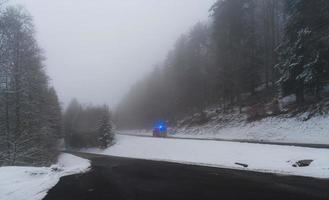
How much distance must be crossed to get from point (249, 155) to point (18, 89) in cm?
1817

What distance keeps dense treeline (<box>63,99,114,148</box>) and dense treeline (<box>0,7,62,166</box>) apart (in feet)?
72.8

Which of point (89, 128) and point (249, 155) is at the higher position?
point (89, 128)

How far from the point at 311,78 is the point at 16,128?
2466 centimetres

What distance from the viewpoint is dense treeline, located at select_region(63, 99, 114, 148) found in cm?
4930

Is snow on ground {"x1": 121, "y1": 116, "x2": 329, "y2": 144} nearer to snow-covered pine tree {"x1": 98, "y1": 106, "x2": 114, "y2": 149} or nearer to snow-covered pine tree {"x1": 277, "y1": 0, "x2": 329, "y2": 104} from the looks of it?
snow-covered pine tree {"x1": 277, "y1": 0, "x2": 329, "y2": 104}

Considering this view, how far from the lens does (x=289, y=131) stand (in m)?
25.4

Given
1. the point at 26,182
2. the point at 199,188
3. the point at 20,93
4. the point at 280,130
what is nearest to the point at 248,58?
the point at 280,130

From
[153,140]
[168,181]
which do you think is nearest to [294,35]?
[153,140]

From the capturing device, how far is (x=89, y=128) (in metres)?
66.2

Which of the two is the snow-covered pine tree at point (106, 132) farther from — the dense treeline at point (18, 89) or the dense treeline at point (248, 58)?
the dense treeline at point (18, 89)

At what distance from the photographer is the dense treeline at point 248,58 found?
2633 cm

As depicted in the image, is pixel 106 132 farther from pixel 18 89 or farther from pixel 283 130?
pixel 283 130

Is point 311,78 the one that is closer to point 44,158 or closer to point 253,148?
point 253,148

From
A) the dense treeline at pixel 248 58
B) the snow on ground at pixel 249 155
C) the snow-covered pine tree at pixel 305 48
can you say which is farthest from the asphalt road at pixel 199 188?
the dense treeline at pixel 248 58
